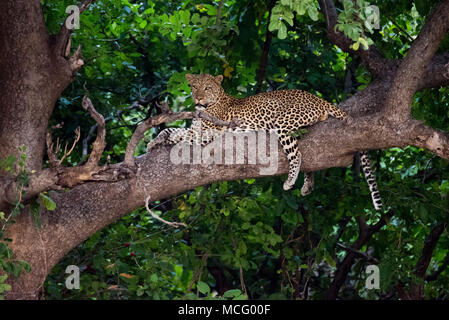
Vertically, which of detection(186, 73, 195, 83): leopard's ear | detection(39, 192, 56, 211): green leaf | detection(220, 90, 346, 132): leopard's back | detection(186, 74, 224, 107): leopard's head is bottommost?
detection(39, 192, 56, 211): green leaf

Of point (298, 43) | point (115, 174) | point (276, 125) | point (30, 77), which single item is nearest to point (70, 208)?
point (115, 174)

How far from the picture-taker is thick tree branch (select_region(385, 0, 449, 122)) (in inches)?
254

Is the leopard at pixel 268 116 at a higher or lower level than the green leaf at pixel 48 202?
higher

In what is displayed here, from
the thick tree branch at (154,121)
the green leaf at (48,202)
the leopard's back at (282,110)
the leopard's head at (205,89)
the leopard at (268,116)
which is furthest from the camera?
the leopard's head at (205,89)

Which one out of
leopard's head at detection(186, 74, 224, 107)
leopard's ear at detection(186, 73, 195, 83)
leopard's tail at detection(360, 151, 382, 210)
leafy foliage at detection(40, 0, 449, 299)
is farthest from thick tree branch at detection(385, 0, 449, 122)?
leopard's ear at detection(186, 73, 195, 83)

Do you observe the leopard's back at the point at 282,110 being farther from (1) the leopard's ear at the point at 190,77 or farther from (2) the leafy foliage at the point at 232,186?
(2) the leafy foliage at the point at 232,186

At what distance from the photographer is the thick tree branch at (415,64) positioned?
6457 mm

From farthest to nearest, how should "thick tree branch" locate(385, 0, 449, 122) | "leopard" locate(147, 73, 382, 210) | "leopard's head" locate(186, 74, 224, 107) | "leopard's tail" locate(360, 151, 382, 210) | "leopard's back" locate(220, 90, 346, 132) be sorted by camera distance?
1. "leopard's head" locate(186, 74, 224, 107)
2. "leopard's tail" locate(360, 151, 382, 210)
3. "leopard's back" locate(220, 90, 346, 132)
4. "leopard" locate(147, 73, 382, 210)
5. "thick tree branch" locate(385, 0, 449, 122)

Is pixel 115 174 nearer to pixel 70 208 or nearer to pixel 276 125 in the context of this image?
pixel 70 208

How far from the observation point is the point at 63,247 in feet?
21.9

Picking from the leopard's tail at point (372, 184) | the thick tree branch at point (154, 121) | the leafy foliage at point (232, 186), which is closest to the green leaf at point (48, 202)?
the thick tree branch at point (154, 121)

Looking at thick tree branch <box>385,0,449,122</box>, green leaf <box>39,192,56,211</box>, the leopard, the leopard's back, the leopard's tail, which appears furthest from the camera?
the leopard's tail

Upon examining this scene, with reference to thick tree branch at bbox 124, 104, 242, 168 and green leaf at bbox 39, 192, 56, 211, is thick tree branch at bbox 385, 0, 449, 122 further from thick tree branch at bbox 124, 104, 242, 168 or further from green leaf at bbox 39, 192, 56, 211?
green leaf at bbox 39, 192, 56, 211

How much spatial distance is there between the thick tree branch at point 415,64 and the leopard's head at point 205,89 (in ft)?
6.93
